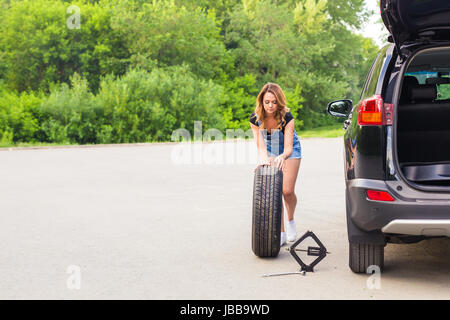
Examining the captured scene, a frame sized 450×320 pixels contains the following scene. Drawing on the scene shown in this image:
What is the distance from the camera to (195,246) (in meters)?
6.22

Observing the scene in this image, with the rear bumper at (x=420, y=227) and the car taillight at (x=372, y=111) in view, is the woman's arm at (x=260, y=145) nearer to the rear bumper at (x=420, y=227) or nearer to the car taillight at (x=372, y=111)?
the car taillight at (x=372, y=111)

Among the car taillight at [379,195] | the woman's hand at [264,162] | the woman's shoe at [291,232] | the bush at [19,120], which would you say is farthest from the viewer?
the bush at [19,120]

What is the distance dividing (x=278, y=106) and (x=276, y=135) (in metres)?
0.29

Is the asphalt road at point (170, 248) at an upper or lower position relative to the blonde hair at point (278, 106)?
lower

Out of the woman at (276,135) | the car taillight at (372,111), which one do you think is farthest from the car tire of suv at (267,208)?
the car taillight at (372,111)

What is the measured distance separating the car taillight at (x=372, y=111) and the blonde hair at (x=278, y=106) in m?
1.32

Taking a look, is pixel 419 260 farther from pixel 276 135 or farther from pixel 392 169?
pixel 276 135

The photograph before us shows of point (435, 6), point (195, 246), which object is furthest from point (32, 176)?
point (435, 6)

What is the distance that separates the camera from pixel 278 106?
5848 millimetres

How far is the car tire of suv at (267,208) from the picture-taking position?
5.36 metres

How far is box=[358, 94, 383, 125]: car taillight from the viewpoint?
4.49m

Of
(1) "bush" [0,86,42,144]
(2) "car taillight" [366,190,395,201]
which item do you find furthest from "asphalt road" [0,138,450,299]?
(1) "bush" [0,86,42,144]

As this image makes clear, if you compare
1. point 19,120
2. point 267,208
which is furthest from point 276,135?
point 19,120

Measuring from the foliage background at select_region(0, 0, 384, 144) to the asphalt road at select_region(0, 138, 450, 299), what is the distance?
61.3ft
